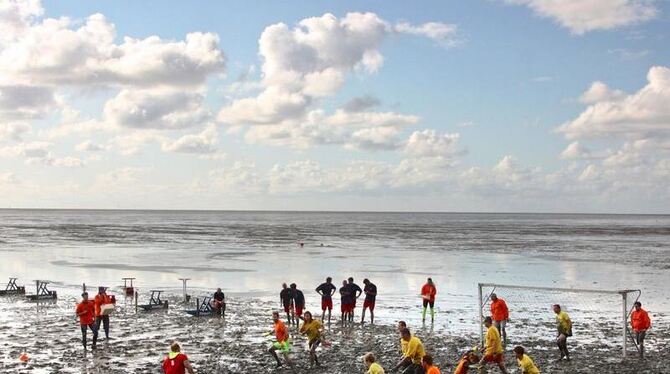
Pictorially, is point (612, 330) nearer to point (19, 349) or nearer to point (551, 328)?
point (551, 328)

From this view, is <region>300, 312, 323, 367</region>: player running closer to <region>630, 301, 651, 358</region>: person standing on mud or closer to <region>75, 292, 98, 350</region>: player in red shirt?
<region>75, 292, 98, 350</region>: player in red shirt

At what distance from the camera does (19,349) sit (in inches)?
755

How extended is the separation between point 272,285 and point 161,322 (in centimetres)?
1381

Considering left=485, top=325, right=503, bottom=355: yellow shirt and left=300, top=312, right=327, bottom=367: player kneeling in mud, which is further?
left=300, top=312, right=327, bottom=367: player kneeling in mud

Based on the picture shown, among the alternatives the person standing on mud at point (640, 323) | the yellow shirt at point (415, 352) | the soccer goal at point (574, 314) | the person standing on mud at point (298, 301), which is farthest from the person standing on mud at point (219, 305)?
the person standing on mud at point (640, 323)

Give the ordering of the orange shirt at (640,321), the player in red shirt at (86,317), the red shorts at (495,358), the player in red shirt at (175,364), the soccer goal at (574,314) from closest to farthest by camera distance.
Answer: the player in red shirt at (175,364)
the red shorts at (495,358)
the orange shirt at (640,321)
the player in red shirt at (86,317)
the soccer goal at (574,314)

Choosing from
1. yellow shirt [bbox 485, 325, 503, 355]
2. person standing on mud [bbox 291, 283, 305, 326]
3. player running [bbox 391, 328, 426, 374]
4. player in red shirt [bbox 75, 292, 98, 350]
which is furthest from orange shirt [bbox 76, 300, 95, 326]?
yellow shirt [bbox 485, 325, 503, 355]

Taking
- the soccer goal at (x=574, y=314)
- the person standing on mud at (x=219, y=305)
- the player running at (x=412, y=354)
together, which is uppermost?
the player running at (x=412, y=354)

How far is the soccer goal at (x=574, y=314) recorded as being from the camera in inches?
805

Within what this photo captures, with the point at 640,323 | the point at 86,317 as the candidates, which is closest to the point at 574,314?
the point at 640,323

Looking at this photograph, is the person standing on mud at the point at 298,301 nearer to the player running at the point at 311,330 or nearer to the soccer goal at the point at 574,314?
the player running at the point at 311,330

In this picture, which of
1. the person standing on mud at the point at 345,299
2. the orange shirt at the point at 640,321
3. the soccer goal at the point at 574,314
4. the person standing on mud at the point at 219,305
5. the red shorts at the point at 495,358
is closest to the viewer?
the red shorts at the point at 495,358

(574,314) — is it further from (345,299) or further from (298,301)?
(298,301)

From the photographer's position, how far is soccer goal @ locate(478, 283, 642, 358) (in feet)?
67.1
